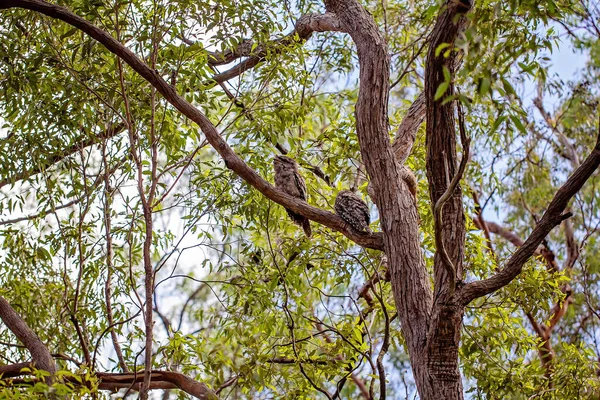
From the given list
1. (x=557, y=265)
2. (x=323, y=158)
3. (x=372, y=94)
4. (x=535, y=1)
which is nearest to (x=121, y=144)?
(x=323, y=158)

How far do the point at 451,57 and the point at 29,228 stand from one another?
9.60 ft

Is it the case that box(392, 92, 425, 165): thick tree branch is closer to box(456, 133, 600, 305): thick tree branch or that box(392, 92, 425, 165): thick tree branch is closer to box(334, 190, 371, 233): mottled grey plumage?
box(334, 190, 371, 233): mottled grey plumage

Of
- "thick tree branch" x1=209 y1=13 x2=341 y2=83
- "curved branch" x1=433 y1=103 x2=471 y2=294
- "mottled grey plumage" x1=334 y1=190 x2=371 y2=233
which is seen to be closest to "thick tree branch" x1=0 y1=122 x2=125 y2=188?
"thick tree branch" x1=209 y1=13 x2=341 y2=83

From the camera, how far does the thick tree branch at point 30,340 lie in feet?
11.9

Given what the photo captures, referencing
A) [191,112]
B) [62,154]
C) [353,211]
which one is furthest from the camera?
[62,154]

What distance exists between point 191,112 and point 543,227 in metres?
1.59

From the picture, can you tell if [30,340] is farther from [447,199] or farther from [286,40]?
[447,199]

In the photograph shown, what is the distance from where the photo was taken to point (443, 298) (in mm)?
2928

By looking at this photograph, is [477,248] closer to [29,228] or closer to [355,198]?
[355,198]

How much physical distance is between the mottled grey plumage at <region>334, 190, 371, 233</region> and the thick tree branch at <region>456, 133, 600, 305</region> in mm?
625

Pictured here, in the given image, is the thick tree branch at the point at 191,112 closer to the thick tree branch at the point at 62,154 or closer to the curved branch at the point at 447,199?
the curved branch at the point at 447,199

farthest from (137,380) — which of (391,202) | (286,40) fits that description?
(286,40)

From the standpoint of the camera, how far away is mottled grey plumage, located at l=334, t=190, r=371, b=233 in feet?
10.9

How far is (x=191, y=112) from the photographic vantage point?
128 inches
